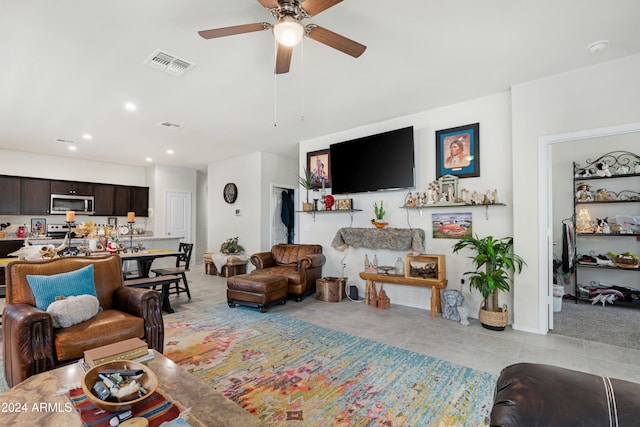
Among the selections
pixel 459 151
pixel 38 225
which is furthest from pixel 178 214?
pixel 459 151

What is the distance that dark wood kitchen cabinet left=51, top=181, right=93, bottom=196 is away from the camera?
6797mm

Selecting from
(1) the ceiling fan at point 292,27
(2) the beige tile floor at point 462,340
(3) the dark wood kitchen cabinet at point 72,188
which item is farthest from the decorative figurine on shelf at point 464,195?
(3) the dark wood kitchen cabinet at point 72,188

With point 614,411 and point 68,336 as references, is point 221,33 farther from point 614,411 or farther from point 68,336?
point 614,411

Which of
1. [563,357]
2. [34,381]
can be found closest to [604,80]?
[563,357]

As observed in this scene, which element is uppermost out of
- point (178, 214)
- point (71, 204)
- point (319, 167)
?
point (319, 167)

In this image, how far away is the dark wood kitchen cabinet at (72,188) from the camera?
680 cm

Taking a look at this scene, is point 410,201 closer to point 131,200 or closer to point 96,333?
point 96,333

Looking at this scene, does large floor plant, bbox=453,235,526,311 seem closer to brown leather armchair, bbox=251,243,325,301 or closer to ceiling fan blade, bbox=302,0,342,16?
brown leather armchair, bbox=251,243,325,301

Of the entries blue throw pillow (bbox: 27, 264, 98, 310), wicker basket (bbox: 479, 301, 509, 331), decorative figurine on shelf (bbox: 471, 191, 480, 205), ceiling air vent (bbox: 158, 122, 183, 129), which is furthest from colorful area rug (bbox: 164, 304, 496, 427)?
ceiling air vent (bbox: 158, 122, 183, 129)

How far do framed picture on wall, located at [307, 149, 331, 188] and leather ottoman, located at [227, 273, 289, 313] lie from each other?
1949mm

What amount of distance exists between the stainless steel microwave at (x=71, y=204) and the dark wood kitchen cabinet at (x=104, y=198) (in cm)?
11

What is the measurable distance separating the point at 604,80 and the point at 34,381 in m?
5.00

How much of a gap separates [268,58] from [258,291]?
2789 mm

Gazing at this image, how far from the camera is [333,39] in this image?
7.06 feet
